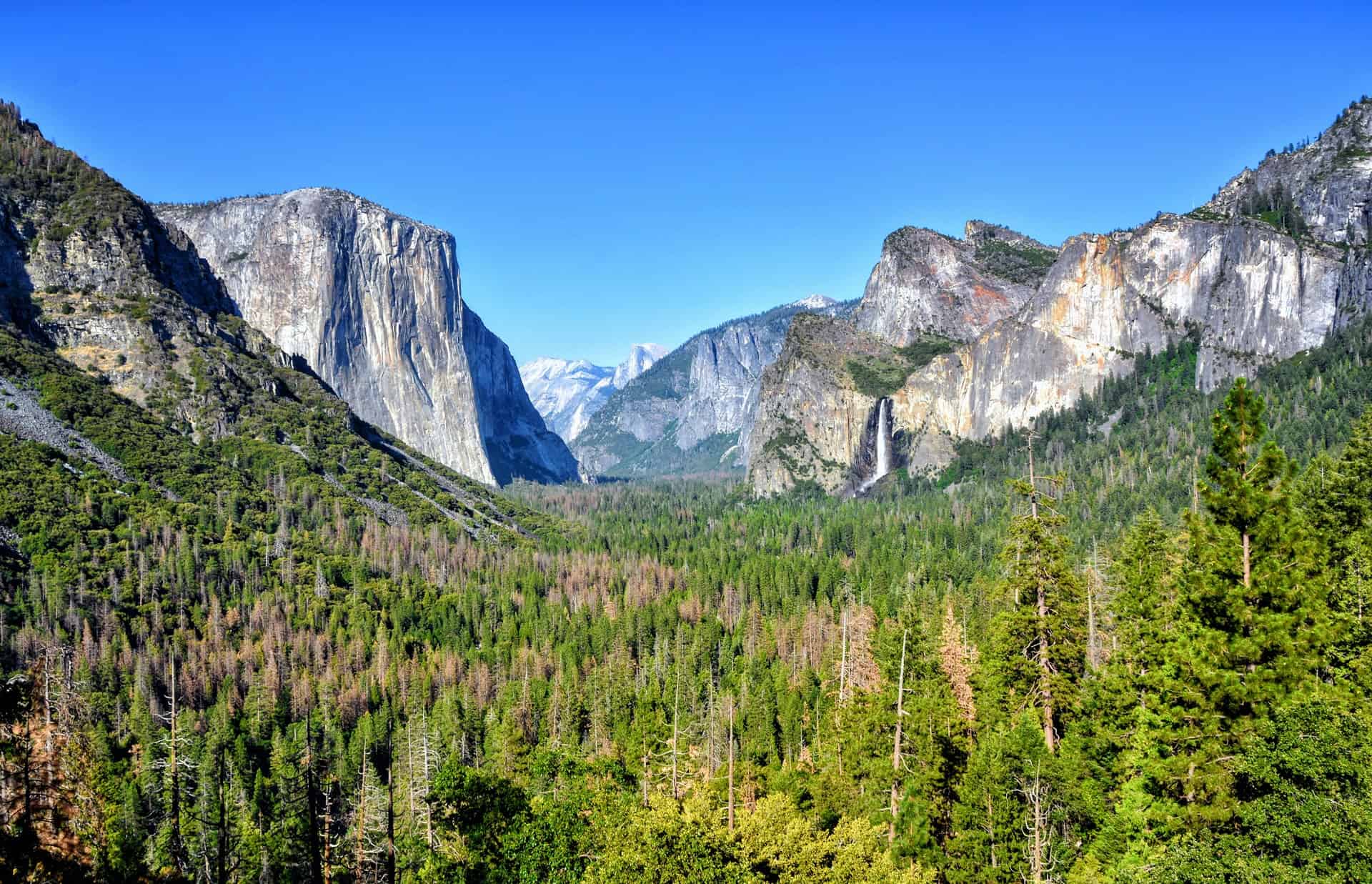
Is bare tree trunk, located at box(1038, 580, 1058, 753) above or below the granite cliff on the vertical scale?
below

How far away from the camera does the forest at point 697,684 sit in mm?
26875

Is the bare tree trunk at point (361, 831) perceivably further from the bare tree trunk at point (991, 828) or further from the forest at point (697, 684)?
the bare tree trunk at point (991, 828)

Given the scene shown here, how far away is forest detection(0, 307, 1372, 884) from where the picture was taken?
2688cm

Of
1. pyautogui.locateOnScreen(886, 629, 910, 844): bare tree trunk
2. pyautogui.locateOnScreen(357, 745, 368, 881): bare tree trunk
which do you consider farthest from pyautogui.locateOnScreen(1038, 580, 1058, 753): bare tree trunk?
pyautogui.locateOnScreen(357, 745, 368, 881): bare tree trunk

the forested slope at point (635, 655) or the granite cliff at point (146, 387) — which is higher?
the granite cliff at point (146, 387)

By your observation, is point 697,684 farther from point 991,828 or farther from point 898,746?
point 991,828

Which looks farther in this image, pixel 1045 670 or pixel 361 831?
pixel 361 831

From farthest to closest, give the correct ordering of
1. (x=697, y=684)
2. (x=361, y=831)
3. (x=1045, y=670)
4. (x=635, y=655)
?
1. (x=635, y=655)
2. (x=697, y=684)
3. (x=361, y=831)
4. (x=1045, y=670)

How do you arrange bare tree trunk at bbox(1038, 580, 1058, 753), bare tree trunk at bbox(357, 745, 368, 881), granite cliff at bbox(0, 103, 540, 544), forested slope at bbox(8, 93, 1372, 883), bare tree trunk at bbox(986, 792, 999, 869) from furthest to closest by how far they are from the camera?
1. granite cliff at bbox(0, 103, 540, 544)
2. bare tree trunk at bbox(357, 745, 368, 881)
3. bare tree trunk at bbox(1038, 580, 1058, 753)
4. bare tree trunk at bbox(986, 792, 999, 869)
5. forested slope at bbox(8, 93, 1372, 883)

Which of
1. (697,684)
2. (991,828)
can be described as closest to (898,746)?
(991,828)

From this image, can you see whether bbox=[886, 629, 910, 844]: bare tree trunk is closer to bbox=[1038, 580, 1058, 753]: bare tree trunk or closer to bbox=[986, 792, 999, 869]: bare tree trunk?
bbox=[986, 792, 999, 869]: bare tree trunk

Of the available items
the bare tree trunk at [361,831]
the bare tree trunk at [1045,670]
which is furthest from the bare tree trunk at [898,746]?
Answer: the bare tree trunk at [361,831]

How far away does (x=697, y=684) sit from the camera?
86.0 metres

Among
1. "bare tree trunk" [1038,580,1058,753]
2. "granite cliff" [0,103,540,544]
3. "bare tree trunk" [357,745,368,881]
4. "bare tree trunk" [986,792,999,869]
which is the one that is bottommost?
"bare tree trunk" [357,745,368,881]
